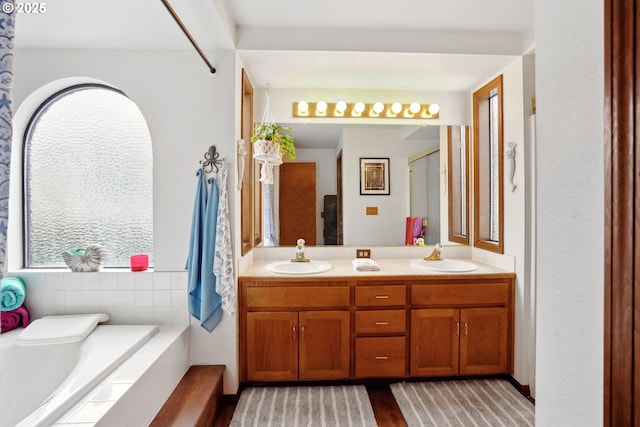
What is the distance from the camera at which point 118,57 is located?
7.36 ft

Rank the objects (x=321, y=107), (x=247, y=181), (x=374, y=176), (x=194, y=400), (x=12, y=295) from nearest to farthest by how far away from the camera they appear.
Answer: (x=194, y=400) < (x=12, y=295) < (x=247, y=181) < (x=321, y=107) < (x=374, y=176)

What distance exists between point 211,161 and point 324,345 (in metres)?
1.51

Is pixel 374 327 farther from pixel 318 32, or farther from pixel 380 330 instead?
pixel 318 32

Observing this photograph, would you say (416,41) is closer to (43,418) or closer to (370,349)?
(370,349)

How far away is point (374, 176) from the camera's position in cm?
300

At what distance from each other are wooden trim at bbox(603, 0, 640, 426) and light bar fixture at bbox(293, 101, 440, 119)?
2523 mm

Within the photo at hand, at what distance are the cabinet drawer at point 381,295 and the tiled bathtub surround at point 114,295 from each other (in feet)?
4.01

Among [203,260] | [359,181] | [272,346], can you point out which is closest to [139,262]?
[203,260]

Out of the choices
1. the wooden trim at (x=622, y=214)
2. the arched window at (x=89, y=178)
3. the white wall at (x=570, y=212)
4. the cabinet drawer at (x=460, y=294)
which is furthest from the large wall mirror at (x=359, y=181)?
the wooden trim at (x=622, y=214)

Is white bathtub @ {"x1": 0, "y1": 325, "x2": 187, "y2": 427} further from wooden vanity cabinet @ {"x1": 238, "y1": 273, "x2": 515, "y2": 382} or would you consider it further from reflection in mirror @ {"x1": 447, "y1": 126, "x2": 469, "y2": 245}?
reflection in mirror @ {"x1": 447, "y1": 126, "x2": 469, "y2": 245}

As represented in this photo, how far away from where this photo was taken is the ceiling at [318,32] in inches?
76.0

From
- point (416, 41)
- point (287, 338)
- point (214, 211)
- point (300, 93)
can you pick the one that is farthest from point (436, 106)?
point (287, 338)

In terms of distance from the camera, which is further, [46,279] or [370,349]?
[370,349]

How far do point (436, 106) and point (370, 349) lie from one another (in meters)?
2.16
